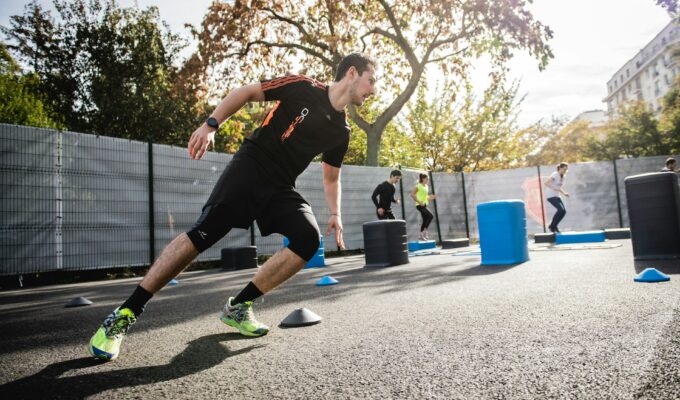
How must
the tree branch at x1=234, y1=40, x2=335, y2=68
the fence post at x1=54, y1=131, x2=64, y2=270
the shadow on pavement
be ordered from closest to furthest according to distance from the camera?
the shadow on pavement
the fence post at x1=54, y1=131, x2=64, y2=270
the tree branch at x1=234, y1=40, x2=335, y2=68

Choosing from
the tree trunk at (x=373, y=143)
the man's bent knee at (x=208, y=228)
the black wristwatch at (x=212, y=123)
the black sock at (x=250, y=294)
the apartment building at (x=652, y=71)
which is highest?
the apartment building at (x=652, y=71)

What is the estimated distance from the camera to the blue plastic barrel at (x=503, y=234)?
24.5 ft

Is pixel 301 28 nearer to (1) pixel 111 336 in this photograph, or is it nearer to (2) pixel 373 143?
(2) pixel 373 143

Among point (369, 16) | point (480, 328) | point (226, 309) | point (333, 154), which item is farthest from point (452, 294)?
point (369, 16)

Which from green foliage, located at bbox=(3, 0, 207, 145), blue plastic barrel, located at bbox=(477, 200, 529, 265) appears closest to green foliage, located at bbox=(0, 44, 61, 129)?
green foliage, located at bbox=(3, 0, 207, 145)

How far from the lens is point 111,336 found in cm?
247

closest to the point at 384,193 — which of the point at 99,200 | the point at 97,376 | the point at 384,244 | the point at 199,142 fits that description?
the point at 384,244

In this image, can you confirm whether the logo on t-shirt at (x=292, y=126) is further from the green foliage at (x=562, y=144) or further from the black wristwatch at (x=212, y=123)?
the green foliage at (x=562, y=144)

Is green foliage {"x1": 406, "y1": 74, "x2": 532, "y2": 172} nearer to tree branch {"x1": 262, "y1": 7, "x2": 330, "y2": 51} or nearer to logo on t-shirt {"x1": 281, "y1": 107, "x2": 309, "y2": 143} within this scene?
tree branch {"x1": 262, "y1": 7, "x2": 330, "y2": 51}

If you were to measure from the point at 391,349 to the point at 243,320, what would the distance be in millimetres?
1120

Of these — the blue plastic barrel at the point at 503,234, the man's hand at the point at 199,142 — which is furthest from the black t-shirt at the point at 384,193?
the man's hand at the point at 199,142

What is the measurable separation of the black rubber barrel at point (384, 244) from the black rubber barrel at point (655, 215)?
3836mm

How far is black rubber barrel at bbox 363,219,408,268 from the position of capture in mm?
8242

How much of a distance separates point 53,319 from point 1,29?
24.3 metres
